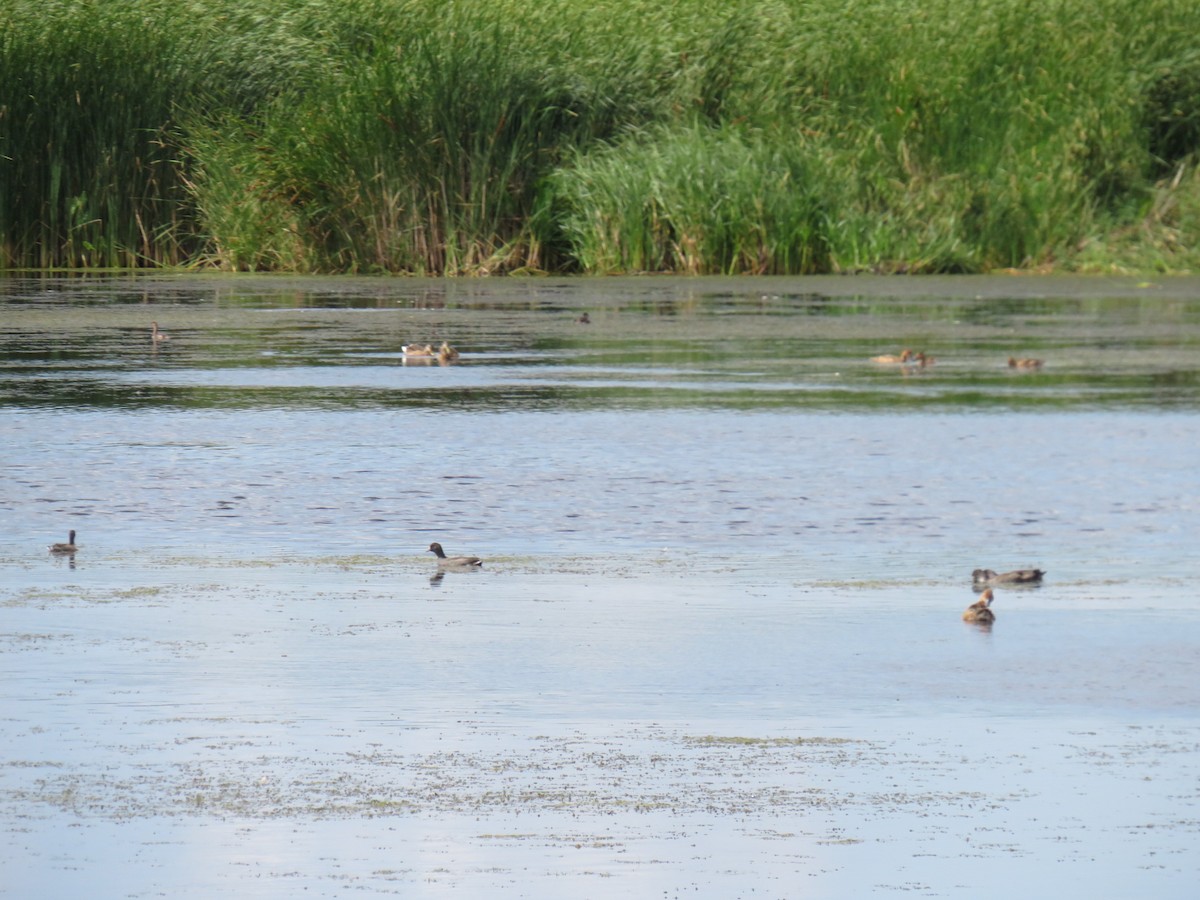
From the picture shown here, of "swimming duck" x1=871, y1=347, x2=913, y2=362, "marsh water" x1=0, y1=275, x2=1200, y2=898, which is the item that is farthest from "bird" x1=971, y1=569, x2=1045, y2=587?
"swimming duck" x1=871, y1=347, x2=913, y2=362

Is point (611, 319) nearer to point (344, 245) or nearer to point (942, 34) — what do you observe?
point (344, 245)

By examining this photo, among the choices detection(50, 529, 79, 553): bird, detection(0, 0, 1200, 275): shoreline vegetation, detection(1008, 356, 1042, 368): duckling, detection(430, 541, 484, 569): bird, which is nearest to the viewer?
detection(430, 541, 484, 569): bird

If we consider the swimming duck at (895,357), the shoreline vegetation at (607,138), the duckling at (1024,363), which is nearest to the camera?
the duckling at (1024,363)

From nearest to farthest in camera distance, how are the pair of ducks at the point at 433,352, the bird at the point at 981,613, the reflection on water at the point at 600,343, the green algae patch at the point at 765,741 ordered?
1. the green algae patch at the point at 765,741
2. the bird at the point at 981,613
3. the reflection on water at the point at 600,343
4. the pair of ducks at the point at 433,352

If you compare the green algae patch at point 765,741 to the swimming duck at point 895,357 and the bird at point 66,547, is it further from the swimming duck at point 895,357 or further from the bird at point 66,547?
the swimming duck at point 895,357

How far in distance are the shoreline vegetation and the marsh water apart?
893 centimetres

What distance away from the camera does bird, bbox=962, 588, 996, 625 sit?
5.95 meters

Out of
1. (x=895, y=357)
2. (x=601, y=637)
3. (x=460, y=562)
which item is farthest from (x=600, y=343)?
(x=601, y=637)

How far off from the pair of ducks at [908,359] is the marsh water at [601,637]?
54cm

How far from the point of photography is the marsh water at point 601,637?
3.95 m

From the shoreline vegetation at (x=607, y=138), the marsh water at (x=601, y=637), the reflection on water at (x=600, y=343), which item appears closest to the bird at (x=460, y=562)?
the marsh water at (x=601, y=637)

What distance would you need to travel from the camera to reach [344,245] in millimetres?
22641

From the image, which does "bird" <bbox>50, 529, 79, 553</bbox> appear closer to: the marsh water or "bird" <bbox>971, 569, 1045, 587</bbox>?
the marsh water

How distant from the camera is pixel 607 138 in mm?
23312
